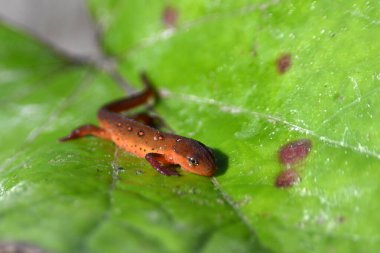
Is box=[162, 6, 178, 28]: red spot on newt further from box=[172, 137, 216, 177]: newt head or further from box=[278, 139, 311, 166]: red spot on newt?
box=[278, 139, 311, 166]: red spot on newt

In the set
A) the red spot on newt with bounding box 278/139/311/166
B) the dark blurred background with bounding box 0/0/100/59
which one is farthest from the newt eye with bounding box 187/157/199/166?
the dark blurred background with bounding box 0/0/100/59

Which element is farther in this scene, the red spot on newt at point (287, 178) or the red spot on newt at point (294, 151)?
the red spot on newt at point (294, 151)

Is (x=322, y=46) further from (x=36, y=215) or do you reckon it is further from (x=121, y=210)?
(x=36, y=215)

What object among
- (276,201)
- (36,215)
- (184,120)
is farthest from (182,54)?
(36,215)

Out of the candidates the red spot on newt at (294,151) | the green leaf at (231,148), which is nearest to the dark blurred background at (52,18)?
the green leaf at (231,148)

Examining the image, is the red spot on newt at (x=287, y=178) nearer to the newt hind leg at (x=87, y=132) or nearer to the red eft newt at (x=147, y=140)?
the red eft newt at (x=147, y=140)

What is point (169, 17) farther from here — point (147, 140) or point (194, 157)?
point (194, 157)
